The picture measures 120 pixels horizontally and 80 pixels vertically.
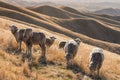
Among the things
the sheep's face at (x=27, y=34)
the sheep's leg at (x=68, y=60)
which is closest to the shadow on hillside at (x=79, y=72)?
the sheep's leg at (x=68, y=60)

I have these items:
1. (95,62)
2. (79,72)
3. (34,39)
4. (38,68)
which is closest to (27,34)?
(34,39)

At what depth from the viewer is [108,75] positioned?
51.0 feet

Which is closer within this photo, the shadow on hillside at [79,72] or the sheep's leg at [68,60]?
the shadow on hillside at [79,72]

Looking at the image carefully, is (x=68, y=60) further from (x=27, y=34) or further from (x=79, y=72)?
(x=27, y=34)

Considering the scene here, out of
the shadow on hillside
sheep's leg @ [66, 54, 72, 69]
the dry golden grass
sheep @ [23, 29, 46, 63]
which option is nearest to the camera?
the dry golden grass

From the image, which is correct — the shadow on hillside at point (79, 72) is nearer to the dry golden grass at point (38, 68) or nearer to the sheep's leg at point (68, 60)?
the dry golden grass at point (38, 68)

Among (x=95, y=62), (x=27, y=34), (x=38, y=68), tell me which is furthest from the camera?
(x=27, y=34)

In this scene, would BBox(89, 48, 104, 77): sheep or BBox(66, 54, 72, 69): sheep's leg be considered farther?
BBox(66, 54, 72, 69): sheep's leg

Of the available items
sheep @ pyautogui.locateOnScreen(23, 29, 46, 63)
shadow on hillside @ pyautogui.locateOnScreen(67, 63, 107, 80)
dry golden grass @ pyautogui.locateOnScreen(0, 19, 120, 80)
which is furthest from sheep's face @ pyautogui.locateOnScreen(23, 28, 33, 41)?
shadow on hillside @ pyautogui.locateOnScreen(67, 63, 107, 80)

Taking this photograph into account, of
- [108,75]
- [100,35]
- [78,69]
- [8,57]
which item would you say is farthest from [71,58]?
[100,35]

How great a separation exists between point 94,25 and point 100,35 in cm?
613

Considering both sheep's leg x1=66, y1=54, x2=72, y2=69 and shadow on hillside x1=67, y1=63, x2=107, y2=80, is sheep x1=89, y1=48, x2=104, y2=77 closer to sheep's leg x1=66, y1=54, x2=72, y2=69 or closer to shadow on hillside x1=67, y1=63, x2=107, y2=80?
shadow on hillside x1=67, y1=63, x2=107, y2=80

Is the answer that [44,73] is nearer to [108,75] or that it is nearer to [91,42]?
[108,75]

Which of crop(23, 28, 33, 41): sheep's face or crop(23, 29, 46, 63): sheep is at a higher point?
crop(23, 28, 33, 41): sheep's face
